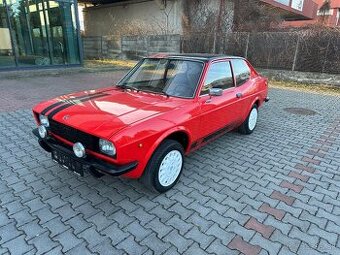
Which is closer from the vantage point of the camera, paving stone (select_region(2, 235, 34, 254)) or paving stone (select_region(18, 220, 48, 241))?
paving stone (select_region(2, 235, 34, 254))

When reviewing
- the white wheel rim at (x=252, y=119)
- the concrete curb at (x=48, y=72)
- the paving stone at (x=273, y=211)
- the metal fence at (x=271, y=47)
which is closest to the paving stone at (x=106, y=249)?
the paving stone at (x=273, y=211)

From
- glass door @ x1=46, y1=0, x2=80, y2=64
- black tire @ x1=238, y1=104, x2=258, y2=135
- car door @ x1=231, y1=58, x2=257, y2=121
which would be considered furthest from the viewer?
glass door @ x1=46, y1=0, x2=80, y2=64

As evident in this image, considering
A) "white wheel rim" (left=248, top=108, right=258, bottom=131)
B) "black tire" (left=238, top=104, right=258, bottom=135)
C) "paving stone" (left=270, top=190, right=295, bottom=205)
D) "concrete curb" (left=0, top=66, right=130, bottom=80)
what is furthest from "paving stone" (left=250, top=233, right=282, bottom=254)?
"concrete curb" (left=0, top=66, right=130, bottom=80)

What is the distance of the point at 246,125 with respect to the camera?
17.1 ft

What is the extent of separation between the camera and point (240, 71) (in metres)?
4.76

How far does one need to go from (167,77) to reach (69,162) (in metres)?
1.80

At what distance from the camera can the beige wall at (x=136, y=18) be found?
17.4m

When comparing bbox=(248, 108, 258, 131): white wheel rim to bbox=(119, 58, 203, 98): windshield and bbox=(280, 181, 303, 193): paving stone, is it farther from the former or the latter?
bbox=(119, 58, 203, 98): windshield

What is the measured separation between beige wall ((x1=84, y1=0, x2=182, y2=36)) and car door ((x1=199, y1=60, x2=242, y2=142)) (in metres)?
14.1

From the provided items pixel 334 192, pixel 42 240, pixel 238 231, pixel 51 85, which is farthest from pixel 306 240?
pixel 51 85

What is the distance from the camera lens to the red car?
275 cm

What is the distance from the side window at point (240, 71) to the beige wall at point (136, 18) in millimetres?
13258

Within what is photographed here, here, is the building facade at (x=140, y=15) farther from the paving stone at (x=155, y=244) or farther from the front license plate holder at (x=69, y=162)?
the paving stone at (x=155, y=244)

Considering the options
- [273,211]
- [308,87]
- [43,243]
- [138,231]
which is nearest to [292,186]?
[273,211]
